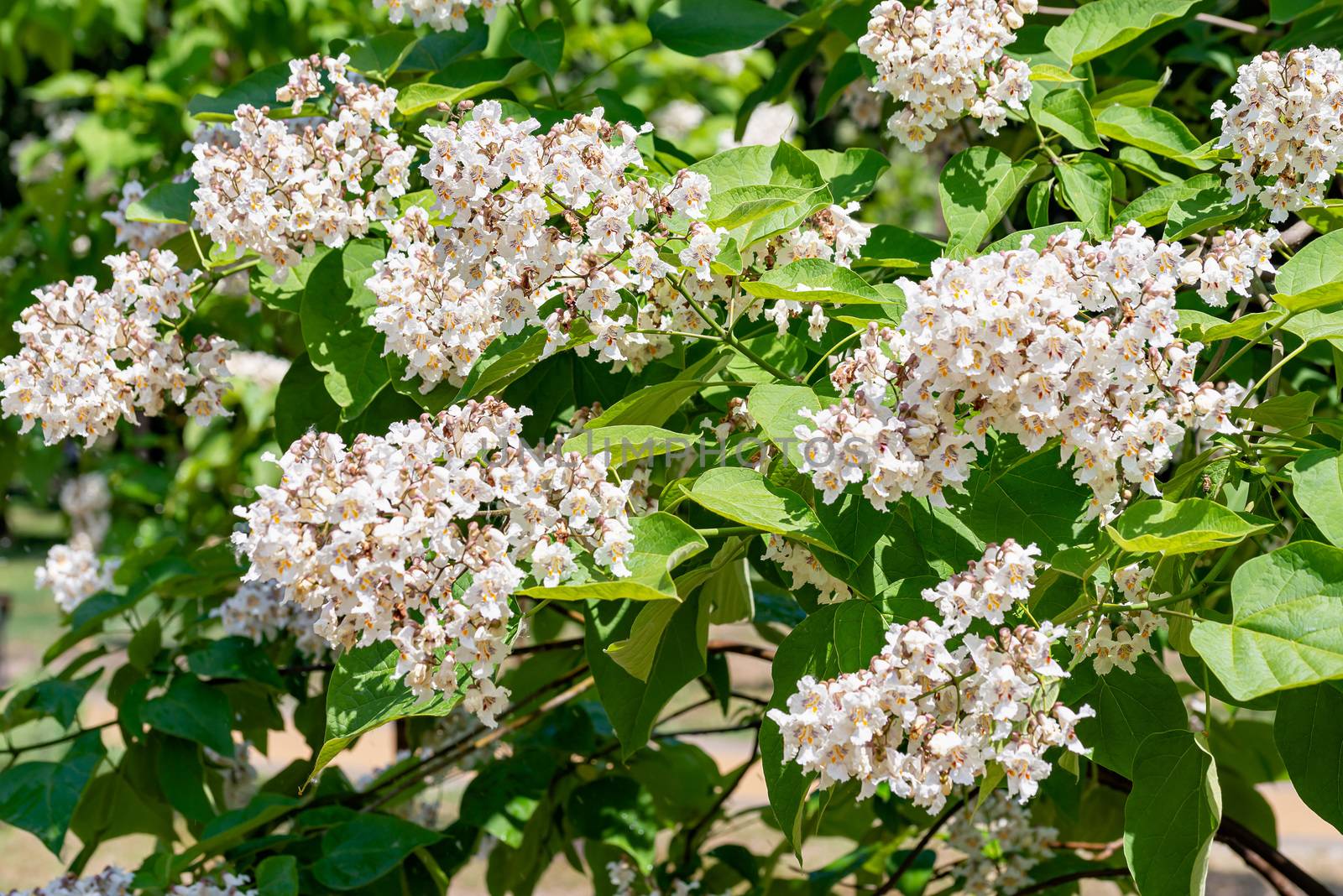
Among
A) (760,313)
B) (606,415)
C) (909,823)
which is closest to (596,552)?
(606,415)

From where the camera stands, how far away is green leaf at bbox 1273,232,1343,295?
115 centimetres

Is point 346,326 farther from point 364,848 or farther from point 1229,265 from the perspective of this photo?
point 1229,265

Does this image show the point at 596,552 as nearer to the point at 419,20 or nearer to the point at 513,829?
the point at 419,20

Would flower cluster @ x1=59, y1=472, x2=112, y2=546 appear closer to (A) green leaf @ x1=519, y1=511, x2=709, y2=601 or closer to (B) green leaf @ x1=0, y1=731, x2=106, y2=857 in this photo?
(B) green leaf @ x1=0, y1=731, x2=106, y2=857

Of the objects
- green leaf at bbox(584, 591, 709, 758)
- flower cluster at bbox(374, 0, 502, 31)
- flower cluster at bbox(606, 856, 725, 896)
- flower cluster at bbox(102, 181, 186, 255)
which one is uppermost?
flower cluster at bbox(374, 0, 502, 31)

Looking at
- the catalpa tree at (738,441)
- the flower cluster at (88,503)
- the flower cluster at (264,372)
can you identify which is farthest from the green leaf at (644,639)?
the flower cluster at (88,503)

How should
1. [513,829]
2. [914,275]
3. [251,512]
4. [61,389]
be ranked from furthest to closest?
[513,829], [914,275], [61,389], [251,512]

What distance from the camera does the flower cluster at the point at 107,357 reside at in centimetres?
138

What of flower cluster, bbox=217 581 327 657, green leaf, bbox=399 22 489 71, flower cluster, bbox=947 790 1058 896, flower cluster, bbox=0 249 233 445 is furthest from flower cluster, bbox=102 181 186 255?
flower cluster, bbox=947 790 1058 896

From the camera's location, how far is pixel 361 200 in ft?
4.83

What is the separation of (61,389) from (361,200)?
1.23 ft

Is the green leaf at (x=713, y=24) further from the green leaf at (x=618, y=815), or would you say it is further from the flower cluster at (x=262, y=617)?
the green leaf at (x=618, y=815)

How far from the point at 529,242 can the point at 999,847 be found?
56.0 inches

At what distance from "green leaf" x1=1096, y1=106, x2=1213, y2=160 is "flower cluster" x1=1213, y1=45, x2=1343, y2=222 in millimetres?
108
